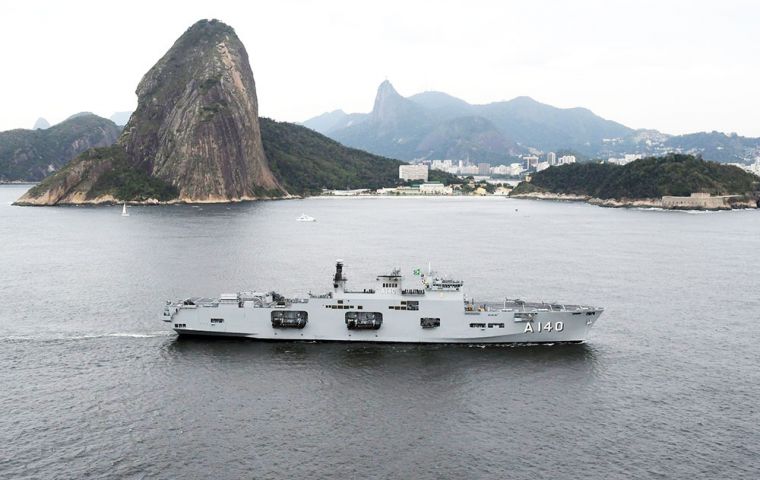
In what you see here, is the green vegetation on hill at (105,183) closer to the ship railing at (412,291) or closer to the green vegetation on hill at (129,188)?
the green vegetation on hill at (129,188)

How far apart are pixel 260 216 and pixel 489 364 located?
11997 cm

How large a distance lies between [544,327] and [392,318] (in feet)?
37.2

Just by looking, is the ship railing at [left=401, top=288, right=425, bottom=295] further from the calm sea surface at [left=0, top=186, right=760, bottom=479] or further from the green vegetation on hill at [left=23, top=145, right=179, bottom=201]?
the green vegetation on hill at [left=23, top=145, right=179, bottom=201]

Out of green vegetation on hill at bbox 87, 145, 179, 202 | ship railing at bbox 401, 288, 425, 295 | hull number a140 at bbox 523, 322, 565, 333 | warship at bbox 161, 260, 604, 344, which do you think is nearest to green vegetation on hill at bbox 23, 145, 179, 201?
green vegetation on hill at bbox 87, 145, 179, 202

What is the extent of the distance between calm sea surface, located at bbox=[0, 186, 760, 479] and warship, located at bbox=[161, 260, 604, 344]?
109cm

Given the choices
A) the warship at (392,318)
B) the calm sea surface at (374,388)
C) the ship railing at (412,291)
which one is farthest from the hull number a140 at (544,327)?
the ship railing at (412,291)

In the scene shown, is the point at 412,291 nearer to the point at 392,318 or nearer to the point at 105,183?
the point at 392,318

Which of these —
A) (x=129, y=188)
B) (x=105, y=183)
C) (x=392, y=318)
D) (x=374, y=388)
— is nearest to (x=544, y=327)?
(x=392, y=318)

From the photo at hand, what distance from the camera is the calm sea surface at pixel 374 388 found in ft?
91.6

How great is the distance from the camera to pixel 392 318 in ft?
143

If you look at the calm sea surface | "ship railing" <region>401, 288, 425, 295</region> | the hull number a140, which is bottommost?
the calm sea surface

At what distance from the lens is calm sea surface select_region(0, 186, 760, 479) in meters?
27.9

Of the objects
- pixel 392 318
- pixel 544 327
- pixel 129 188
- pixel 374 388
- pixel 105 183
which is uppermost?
pixel 105 183

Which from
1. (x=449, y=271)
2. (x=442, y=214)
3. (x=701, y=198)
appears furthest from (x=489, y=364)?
(x=701, y=198)
